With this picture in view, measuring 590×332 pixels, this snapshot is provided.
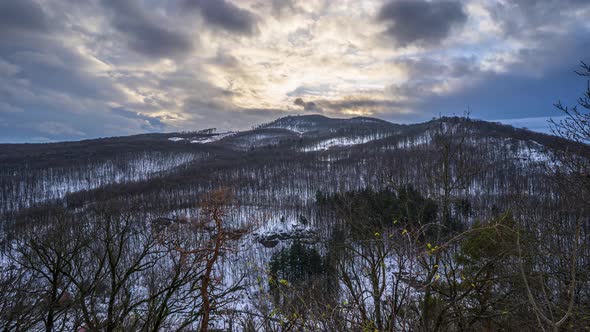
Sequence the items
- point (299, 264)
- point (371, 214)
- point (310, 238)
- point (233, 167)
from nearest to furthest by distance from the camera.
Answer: point (371, 214) < point (299, 264) < point (310, 238) < point (233, 167)

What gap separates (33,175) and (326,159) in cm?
17452

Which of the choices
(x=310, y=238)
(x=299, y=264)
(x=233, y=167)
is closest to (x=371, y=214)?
(x=299, y=264)

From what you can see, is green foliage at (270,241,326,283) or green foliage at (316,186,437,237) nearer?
green foliage at (316,186,437,237)

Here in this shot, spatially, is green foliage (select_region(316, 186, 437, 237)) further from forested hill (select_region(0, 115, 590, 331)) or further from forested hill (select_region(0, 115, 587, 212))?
forested hill (select_region(0, 115, 587, 212))

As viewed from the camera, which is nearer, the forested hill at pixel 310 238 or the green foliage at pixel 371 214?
the forested hill at pixel 310 238

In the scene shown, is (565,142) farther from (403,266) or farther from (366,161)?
(366,161)

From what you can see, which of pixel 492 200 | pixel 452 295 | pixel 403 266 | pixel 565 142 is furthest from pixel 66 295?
pixel 492 200

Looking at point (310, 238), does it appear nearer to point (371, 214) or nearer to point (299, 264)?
point (299, 264)

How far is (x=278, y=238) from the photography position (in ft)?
235

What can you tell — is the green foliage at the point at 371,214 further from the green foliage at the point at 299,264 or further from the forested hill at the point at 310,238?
the green foliage at the point at 299,264

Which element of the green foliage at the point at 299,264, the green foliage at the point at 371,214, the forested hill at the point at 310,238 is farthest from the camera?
the green foliage at the point at 299,264

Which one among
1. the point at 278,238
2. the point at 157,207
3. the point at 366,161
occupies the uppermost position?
the point at 366,161

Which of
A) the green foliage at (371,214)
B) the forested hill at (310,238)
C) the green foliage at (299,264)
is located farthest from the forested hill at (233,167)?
the green foliage at (371,214)

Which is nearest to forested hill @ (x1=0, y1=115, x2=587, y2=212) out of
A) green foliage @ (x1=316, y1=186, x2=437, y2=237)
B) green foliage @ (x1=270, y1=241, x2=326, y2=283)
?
green foliage @ (x1=270, y1=241, x2=326, y2=283)
